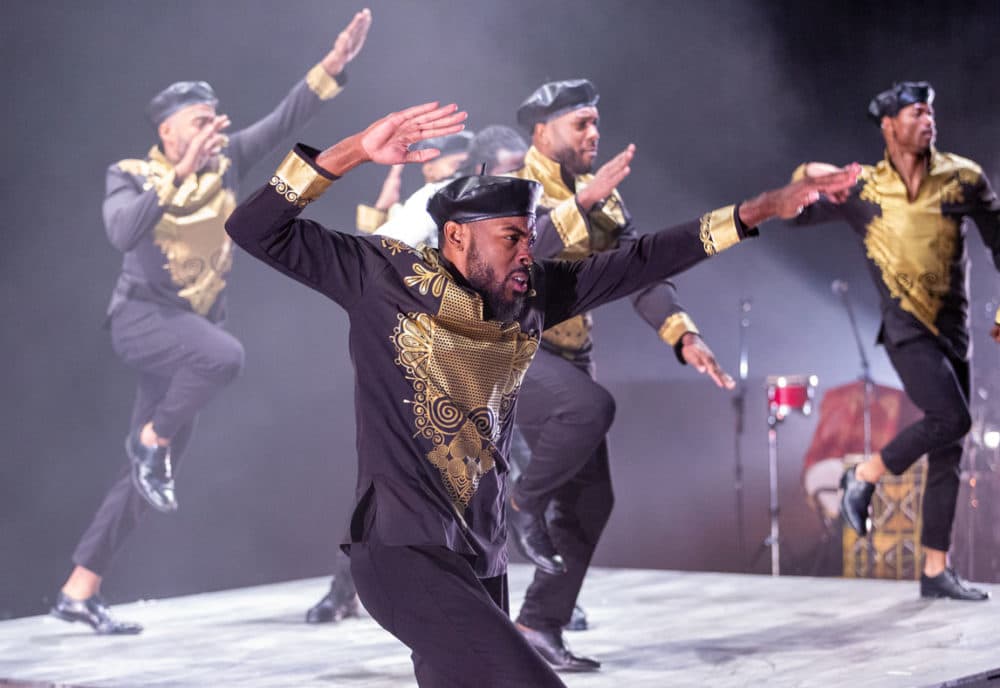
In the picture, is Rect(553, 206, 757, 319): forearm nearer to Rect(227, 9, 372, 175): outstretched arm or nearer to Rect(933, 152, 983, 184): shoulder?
Rect(933, 152, 983, 184): shoulder

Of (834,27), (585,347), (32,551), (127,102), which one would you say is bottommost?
(32,551)

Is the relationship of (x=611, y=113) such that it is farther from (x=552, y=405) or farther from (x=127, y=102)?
(x=552, y=405)

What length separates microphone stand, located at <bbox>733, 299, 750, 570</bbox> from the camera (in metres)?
9.21

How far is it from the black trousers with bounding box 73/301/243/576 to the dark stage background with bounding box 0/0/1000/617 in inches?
3.2

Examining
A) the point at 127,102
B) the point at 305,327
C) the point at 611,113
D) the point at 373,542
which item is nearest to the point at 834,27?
the point at 611,113

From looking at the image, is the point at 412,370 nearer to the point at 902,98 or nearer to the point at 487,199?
the point at 487,199

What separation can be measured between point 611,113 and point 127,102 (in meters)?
3.37

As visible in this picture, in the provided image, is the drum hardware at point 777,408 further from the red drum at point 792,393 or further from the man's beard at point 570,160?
the man's beard at point 570,160

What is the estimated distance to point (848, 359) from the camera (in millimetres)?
9875

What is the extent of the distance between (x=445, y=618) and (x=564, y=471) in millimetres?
1733

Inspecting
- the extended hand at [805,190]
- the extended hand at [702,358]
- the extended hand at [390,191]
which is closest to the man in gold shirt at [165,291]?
the extended hand at [390,191]

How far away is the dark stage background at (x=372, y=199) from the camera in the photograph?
599cm

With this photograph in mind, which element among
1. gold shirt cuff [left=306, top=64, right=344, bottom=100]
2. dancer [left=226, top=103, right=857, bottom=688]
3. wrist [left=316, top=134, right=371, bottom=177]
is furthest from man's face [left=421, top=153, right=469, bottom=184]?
wrist [left=316, top=134, right=371, bottom=177]

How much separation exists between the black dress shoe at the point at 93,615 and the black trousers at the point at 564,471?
5.94ft
